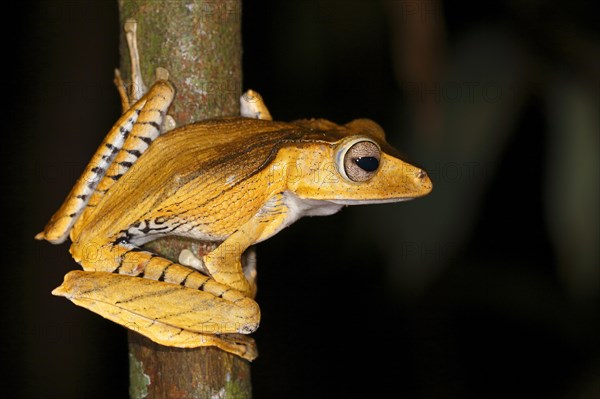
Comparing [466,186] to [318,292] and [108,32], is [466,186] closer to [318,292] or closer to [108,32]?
[318,292]

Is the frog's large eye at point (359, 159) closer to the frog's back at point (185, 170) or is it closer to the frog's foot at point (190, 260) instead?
the frog's back at point (185, 170)

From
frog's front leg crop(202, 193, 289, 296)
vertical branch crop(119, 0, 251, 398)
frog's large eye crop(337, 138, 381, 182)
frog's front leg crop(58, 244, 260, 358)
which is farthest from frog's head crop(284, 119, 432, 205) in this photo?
frog's front leg crop(58, 244, 260, 358)

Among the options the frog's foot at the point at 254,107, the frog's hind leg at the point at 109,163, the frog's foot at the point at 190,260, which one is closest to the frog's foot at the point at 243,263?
the frog's foot at the point at 190,260

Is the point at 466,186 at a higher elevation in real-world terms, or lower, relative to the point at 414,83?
lower

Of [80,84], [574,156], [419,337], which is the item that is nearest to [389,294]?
[419,337]

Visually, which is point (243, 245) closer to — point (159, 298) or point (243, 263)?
point (243, 263)

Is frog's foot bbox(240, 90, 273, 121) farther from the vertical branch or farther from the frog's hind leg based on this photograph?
the frog's hind leg

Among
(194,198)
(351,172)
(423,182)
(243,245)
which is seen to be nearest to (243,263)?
(243,245)

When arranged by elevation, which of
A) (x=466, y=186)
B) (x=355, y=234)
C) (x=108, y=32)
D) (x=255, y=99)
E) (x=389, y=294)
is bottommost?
(x=389, y=294)
